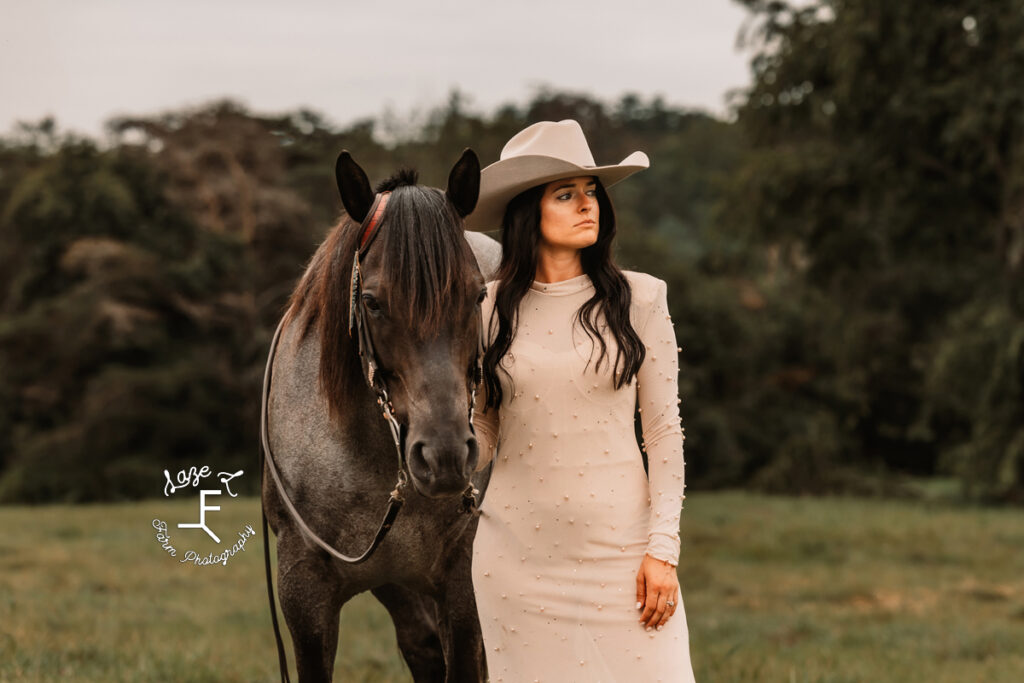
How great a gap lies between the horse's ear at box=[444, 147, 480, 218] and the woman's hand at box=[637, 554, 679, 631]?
1053 millimetres

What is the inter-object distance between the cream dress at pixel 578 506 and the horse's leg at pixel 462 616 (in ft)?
2.07

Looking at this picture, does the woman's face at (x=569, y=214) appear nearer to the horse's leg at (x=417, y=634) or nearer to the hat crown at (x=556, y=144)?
the hat crown at (x=556, y=144)

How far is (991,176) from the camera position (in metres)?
16.4

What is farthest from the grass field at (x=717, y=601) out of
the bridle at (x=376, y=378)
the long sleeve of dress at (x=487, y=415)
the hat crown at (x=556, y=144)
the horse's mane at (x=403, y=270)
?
the hat crown at (x=556, y=144)

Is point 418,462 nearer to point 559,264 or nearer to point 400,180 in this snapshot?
point 559,264

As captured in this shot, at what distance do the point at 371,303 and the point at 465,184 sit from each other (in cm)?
44

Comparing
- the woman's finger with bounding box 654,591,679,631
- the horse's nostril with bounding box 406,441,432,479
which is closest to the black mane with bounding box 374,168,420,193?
the horse's nostril with bounding box 406,441,432,479

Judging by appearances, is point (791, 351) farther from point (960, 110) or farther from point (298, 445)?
point (298, 445)

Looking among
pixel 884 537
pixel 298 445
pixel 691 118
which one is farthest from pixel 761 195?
pixel 691 118

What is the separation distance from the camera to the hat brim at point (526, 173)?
281 cm

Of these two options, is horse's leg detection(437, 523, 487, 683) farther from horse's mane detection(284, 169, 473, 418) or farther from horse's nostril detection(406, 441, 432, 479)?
horse's nostril detection(406, 441, 432, 479)

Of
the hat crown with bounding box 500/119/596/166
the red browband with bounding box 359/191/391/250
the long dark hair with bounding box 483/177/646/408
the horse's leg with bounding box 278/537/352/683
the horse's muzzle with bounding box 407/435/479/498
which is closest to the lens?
the horse's muzzle with bounding box 407/435/479/498

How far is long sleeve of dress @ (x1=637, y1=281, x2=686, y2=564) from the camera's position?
265 cm

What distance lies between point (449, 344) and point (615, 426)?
0.46m
